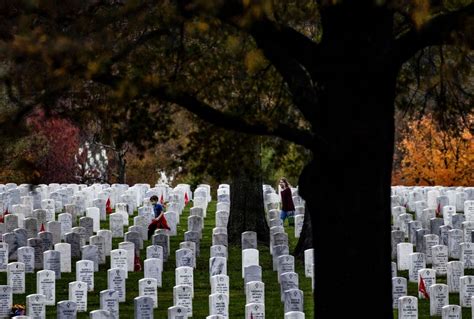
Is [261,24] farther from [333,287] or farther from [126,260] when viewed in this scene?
[126,260]

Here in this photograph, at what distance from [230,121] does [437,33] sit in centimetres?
196

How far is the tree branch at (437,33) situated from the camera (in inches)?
419

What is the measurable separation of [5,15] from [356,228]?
142 inches

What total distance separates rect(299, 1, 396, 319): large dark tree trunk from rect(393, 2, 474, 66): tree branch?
16 centimetres

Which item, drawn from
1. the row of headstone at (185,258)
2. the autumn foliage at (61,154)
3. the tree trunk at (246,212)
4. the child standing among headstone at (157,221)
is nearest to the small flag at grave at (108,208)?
the row of headstone at (185,258)

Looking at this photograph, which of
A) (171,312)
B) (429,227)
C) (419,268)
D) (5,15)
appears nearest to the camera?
(5,15)

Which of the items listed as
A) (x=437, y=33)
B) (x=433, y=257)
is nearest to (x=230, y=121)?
(x=437, y=33)

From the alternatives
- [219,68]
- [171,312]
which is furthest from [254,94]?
[171,312]

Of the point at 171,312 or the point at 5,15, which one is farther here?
the point at 171,312

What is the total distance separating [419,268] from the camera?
2270 cm

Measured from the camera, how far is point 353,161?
11.3 m

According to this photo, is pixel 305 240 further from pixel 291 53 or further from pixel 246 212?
pixel 291 53

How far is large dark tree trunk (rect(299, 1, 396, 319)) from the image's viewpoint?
11336 millimetres

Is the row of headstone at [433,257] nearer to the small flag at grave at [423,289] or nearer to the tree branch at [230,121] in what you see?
the small flag at grave at [423,289]
